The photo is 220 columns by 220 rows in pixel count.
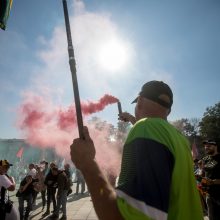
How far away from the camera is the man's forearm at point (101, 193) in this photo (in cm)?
144

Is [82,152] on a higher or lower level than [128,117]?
lower

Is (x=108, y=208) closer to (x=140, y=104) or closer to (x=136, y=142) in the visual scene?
(x=136, y=142)

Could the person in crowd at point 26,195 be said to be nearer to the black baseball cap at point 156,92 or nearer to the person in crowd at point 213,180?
the person in crowd at point 213,180

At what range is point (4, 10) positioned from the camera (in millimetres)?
3816

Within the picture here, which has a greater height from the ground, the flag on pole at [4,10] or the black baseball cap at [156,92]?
the flag on pole at [4,10]

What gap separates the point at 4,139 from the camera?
62.8 metres

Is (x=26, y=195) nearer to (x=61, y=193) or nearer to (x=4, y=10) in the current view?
(x=61, y=193)

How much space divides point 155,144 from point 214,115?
6556cm

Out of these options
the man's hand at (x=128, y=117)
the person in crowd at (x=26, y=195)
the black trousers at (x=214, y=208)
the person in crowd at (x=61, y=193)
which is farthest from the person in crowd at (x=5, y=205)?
the person in crowd at (x=61, y=193)

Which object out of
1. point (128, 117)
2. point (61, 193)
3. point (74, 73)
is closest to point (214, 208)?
point (128, 117)

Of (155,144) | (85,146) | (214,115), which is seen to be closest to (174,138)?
(155,144)

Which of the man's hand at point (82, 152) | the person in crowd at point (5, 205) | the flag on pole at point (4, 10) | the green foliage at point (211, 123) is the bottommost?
the person in crowd at point (5, 205)

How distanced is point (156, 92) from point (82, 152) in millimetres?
708

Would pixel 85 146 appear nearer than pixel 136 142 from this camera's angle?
No
